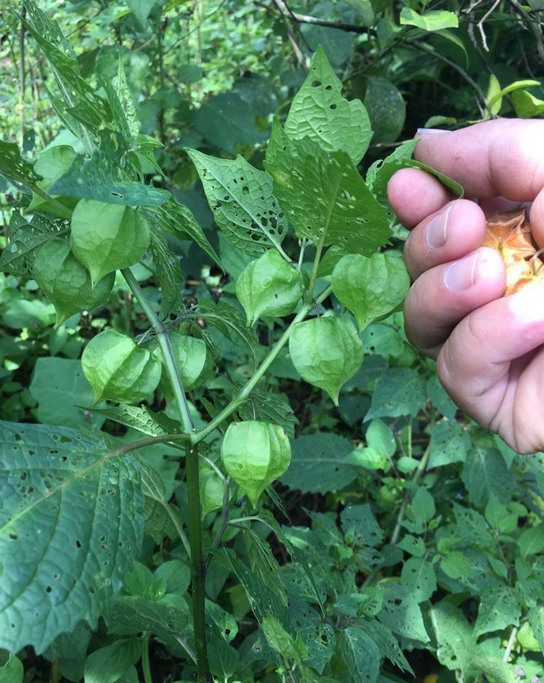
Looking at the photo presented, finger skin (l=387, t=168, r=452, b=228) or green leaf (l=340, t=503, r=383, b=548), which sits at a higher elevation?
finger skin (l=387, t=168, r=452, b=228)

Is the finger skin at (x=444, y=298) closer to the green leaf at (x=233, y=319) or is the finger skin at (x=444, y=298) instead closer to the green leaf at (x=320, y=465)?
the green leaf at (x=233, y=319)

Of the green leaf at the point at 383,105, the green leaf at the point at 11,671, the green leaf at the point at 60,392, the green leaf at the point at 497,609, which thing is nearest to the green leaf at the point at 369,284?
the green leaf at the point at 11,671

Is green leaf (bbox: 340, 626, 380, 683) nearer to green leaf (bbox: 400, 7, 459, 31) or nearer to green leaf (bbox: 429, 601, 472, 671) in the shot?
green leaf (bbox: 429, 601, 472, 671)

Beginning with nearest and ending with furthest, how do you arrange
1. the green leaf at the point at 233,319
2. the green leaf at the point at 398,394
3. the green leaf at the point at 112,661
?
the green leaf at the point at 233,319, the green leaf at the point at 112,661, the green leaf at the point at 398,394

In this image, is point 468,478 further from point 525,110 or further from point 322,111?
point 322,111

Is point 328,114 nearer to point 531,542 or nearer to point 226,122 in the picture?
point 531,542

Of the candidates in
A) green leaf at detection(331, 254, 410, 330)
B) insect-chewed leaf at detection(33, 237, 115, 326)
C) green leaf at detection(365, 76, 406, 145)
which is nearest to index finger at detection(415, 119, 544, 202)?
green leaf at detection(331, 254, 410, 330)

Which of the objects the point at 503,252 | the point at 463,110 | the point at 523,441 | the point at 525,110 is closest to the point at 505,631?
the point at 523,441
